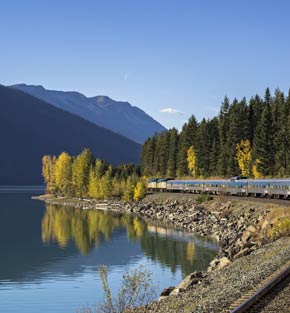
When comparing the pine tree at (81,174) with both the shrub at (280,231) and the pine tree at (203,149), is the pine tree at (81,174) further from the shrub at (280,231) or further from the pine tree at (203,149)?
the shrub at (280,231)

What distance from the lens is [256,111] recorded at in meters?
114

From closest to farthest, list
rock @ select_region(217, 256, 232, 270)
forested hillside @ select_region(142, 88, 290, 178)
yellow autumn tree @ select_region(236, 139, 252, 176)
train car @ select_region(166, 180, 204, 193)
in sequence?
rock @ select_region(217, 256, 232, 270) → forested hillside @ select_region(142, 88, 290, 178) → train car @ select_region(166, 180, 204, 193) → yellow autumn tree @ select_region(236, 139, 252, 176)

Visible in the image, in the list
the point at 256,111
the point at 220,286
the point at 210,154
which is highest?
the point at 256,111

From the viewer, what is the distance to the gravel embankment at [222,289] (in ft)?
61.5

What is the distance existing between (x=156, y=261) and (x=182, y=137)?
99855 millimetres

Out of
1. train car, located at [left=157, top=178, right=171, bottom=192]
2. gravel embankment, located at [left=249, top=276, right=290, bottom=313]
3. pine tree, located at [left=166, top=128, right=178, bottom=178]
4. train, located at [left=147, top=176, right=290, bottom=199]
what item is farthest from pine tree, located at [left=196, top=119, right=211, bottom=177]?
gravel embankment, located at [left=249, top=276, right=290, bottom=313]

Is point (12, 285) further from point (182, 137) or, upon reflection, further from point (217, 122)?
point (182, 137)

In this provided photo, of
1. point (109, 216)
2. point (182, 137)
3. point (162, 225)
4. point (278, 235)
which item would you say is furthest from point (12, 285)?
point (182, 137)

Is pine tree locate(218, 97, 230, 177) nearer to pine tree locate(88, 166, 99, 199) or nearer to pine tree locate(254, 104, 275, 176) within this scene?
pine tree locate(254, 104, 275, 176)

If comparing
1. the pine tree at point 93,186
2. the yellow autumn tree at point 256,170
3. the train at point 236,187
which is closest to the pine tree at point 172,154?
the pine tree at point 93,186

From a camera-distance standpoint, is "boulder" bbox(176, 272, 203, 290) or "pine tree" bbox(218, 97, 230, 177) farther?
"pine tree" bbox(218, 97, 230, 177)

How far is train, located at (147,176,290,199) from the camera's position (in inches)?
2714

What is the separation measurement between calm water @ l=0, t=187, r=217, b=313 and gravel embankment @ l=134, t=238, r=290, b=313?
6.20 m

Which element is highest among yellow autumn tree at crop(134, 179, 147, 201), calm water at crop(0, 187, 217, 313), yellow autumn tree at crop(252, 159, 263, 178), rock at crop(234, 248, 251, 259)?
yellow autumn tree at crop(252, 159, 263, 178)
